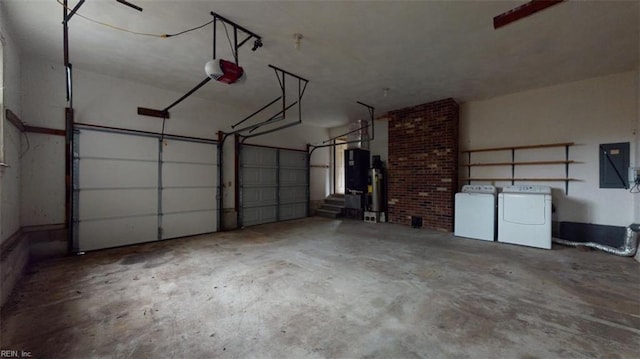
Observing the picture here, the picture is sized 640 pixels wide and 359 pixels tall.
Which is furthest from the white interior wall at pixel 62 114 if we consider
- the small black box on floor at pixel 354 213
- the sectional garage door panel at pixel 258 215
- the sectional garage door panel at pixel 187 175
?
the small black box on floor at pixel 354 213

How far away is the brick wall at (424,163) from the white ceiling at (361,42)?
1.00 metres

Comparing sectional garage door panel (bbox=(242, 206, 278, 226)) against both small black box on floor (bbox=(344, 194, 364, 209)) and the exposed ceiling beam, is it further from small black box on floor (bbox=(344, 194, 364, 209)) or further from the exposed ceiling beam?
the exposed ceiling beam

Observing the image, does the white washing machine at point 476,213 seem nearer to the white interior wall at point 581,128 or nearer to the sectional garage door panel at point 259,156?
the white interior wall at point 581,128

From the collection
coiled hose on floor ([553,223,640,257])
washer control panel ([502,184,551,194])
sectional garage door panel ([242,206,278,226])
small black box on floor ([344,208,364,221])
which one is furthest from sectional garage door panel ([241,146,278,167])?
coiled hose on floor ([553,223,640,257])

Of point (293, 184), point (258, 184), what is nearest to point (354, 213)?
point (293, 184)

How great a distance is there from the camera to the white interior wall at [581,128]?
415cm

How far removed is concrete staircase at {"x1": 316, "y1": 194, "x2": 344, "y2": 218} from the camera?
25.6 ft

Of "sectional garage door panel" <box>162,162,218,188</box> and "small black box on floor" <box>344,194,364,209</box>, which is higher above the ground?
"sectional garage door panel" <box>162,162,218,188</box>

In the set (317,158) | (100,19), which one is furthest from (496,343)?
(317,158)

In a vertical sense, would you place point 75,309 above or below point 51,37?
below

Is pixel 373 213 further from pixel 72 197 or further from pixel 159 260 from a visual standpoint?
pixel 72 197

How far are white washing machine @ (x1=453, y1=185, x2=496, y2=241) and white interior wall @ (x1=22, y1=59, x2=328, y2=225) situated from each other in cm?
534

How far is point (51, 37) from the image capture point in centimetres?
318

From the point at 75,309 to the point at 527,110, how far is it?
7.34 meters
